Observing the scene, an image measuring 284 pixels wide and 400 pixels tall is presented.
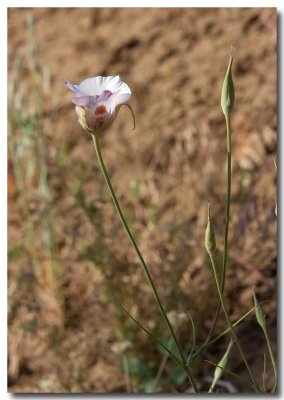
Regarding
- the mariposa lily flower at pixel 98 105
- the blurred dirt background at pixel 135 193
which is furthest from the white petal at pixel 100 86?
the blurred dirt background at pixel 135 193

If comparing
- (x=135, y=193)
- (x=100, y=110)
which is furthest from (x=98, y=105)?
(x=135, y=193)

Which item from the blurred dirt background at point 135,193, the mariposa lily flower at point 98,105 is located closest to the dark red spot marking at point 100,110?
the mariposa lily flower at point 98,105

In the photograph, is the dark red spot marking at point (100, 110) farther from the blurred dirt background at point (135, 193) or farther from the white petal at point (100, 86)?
the blurred dirt background at point (135, 193)

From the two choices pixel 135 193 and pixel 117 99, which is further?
pixel 135 193

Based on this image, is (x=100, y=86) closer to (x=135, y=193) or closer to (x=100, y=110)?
(x=100, y=110)

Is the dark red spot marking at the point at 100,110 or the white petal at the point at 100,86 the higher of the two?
the white petal at the point at 100,86

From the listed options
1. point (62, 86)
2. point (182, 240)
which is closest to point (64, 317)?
point (182, 240)

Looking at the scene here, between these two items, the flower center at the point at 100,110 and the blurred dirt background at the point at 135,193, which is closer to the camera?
the flower center at the point at 100,110

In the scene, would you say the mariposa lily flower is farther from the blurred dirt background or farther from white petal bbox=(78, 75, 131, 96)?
the blurred dirt background
